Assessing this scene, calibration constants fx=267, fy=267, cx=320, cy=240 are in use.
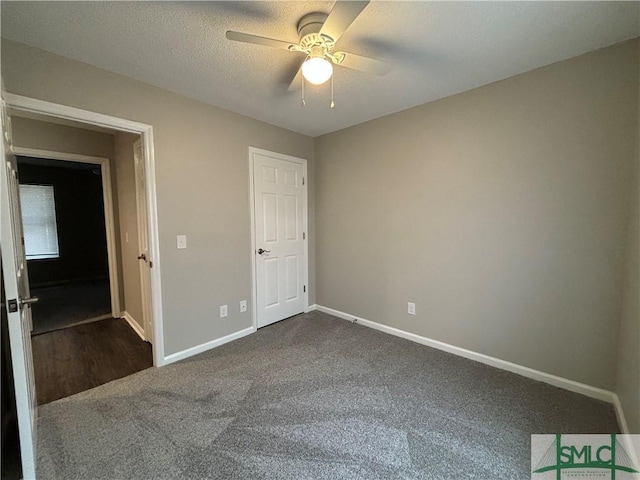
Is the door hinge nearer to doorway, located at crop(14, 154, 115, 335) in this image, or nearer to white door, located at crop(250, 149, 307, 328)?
white door, located at crop(250, 149, 307, 328)

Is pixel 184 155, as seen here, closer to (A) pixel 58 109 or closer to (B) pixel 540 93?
(A) pixel 58 109

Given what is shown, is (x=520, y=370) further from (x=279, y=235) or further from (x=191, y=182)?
(x=191, y=182)

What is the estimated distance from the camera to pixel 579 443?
1.54 meters

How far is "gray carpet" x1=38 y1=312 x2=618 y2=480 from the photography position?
140 centimetres

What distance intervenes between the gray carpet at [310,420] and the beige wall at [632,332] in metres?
0.25

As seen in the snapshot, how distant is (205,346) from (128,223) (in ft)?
5.89

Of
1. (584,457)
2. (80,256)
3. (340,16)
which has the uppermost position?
(340,16)

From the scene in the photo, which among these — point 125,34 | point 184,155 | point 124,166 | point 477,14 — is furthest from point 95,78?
point 477,14

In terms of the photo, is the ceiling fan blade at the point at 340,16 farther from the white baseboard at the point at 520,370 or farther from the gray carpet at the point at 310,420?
the white baseboard at the point at 520,370

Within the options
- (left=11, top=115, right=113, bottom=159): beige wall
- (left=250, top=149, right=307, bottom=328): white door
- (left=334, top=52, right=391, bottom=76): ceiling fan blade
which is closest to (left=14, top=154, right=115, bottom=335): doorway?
(left=11, top=115, right=113, bottom=159): beige wall

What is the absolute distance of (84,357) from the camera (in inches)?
101

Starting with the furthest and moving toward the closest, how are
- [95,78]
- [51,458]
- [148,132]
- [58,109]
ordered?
[148,132] < [95,78] < [58,109] < [51,458]

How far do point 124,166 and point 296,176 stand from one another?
2.00 meters

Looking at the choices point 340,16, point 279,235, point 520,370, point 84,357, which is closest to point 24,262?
point 84,357
